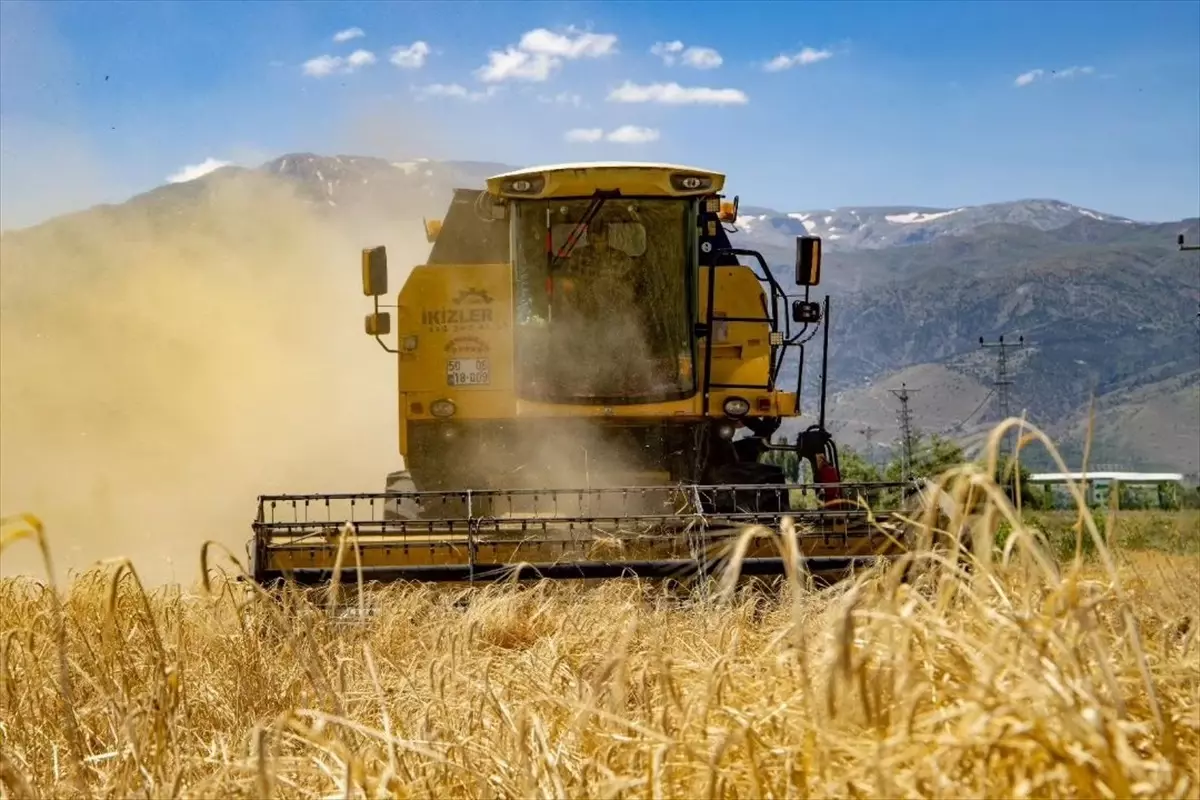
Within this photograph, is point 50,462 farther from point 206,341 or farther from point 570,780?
point 570,780

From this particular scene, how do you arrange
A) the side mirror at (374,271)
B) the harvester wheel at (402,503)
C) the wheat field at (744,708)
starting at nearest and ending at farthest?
the wheat field at (744,708), the harvester wheel at (402,503), the side mirror at (374,271)

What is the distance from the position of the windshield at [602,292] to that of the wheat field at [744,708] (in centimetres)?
504

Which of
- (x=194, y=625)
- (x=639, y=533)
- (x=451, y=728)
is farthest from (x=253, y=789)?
(x=639, y=533)

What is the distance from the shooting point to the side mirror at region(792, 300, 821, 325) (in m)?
9.91

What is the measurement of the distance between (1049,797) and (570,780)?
1145 mm

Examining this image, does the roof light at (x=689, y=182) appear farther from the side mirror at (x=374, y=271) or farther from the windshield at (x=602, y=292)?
the side mirror at (x=374, y=271)

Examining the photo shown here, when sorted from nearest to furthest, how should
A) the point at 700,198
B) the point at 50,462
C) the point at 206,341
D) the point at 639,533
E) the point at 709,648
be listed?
the point at 709,648
the point at 639,533
the point at 700,198
the point at 50,462
the point at 206,341

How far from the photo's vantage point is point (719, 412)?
10.1m

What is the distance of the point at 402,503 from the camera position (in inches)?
379

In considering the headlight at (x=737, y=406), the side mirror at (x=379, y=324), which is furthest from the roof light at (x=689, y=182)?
the side mirror at (x=379, y=324)

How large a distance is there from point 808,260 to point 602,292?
148 centimetres

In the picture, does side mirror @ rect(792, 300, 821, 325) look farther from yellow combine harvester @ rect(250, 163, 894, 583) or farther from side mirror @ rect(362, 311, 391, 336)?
side mirror @ rect(362, 311, 391, 336)

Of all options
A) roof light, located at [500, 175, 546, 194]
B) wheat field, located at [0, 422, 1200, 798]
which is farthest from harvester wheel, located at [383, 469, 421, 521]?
wheat field, located at [0, 422, 1200, 798]

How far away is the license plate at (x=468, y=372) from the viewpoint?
10.2m
